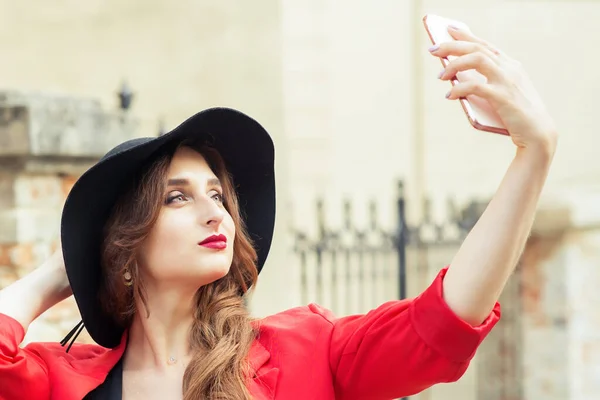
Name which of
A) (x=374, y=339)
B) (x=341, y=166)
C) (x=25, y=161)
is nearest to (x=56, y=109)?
(x=25, y=161)

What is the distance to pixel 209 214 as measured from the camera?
2.36 metres

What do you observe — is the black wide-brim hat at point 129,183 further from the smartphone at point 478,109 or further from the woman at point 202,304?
the smartphone at point 478,109

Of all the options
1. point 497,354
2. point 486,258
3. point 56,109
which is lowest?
point 497,354

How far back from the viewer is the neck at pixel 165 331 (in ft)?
7.89

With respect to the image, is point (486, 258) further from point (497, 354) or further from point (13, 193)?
point (497, 354)

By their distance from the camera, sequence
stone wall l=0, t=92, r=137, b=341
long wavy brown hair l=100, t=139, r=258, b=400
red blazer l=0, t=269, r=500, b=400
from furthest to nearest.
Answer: stone wall l=0, t=92, r=137, b=341
long wavy brown hair l=100, t=139, r=258, b=400
red blazer l=0, t=269, r=500, b=400

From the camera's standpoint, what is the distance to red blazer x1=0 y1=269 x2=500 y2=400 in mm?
2082

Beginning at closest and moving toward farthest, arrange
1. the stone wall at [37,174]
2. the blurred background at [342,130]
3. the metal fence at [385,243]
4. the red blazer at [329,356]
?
the red blazer at [329,356], the stone wall at [37,174], the blurred background at [342,130], the metal fence at [385,243]

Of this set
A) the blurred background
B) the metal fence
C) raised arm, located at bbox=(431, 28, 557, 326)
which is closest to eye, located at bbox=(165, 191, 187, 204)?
raised arm, located at bbox=(431, 28, 557, 326)

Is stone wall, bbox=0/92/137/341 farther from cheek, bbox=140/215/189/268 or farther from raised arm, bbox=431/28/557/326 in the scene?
raised arm, bbox=431/28/557/326

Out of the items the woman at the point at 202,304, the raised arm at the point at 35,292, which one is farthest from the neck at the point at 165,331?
the raised arm at the point at 35,292

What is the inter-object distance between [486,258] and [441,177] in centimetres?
742

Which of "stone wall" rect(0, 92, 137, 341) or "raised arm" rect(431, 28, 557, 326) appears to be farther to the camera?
"stone wall" rect(0, 92, 137, 341)

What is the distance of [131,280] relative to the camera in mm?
2445
